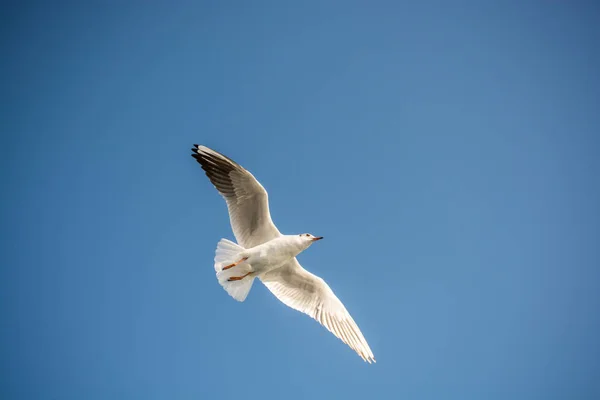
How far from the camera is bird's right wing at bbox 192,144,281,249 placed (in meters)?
7.99

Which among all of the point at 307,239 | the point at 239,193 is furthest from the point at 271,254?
the point at 239,193

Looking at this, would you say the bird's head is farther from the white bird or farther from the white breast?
the white breast

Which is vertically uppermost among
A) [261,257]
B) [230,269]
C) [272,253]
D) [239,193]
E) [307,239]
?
[239,193]

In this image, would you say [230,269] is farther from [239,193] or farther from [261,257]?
[239,193]

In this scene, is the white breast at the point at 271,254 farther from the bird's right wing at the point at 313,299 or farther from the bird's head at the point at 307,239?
the bird's right wing at the point at 313,299

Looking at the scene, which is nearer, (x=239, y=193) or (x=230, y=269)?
(x=230, y=269)

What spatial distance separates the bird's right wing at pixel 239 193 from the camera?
799 cm

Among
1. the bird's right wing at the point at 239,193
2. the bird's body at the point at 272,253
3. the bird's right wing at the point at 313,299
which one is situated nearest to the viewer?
the bird's body at the point at 272,253

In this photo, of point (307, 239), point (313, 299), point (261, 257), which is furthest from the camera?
point (313, 299)

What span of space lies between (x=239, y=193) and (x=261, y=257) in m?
1.05

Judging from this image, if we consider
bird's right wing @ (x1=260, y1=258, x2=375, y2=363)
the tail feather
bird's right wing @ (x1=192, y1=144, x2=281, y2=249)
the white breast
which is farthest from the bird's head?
the tail feather

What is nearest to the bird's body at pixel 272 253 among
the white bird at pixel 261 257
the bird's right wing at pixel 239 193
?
the white bird at pixel 261 257

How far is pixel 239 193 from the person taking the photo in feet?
26.6

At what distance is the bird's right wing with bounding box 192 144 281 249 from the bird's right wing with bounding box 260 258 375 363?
Result: 0.81 m
